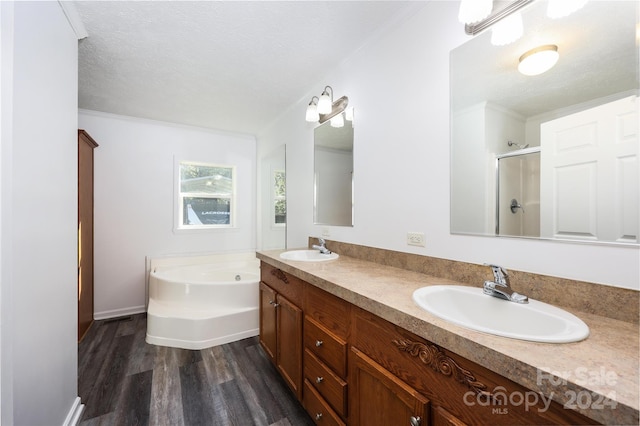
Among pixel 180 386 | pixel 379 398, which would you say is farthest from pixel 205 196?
pixel 379 398

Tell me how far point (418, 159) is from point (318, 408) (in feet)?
4.84

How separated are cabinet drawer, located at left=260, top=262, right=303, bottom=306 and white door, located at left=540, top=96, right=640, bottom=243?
1228 millimetres

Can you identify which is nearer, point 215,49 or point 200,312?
point 215,49

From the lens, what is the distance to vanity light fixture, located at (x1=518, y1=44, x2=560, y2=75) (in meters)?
0.99

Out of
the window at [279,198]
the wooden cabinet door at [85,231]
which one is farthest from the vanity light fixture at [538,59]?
the wooden cabinet door at [85,231]

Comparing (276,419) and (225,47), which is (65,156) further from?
(276,419)

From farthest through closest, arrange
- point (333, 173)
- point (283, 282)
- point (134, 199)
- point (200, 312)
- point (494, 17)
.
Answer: point (134, 199) < point (200, 312) < point (333, 173) < point (283, 282) < point (494, 17)

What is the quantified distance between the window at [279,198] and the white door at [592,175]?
2433 millimetres

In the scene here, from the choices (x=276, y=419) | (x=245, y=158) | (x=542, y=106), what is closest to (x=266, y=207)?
(x=245, y=158)

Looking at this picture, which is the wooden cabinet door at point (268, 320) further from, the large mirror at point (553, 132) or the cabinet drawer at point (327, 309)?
the large mirror at point (553, 132)

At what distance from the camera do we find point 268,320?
1989 millimetres

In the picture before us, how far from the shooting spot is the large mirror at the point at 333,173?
1.99 metres

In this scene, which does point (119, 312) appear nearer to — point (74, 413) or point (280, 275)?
point (74, 413)

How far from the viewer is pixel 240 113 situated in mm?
3039
